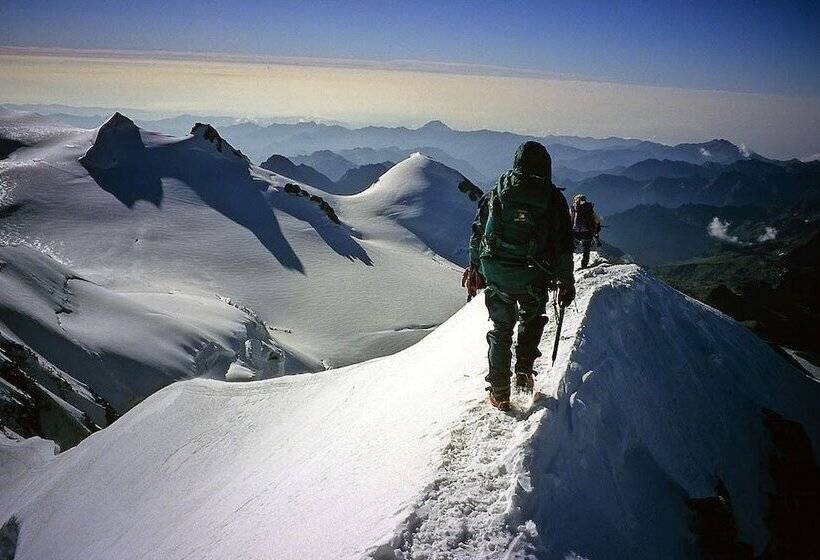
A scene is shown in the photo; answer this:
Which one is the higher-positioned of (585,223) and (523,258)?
(523,258)

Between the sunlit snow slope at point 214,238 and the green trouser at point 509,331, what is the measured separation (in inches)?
1517

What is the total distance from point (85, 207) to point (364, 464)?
7970 cm

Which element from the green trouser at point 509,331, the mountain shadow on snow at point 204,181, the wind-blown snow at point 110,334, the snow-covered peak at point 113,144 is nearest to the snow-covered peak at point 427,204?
the mountain shadow on snow at point 204,181

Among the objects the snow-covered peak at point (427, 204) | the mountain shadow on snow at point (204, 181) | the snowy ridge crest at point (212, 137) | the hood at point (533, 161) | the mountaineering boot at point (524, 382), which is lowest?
the snow-covered peak at point (427, 204)

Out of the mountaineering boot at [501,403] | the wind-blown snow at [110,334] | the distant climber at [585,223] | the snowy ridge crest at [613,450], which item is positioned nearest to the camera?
the snowy ridge crest at [613,450]

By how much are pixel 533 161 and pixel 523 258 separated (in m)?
1.03

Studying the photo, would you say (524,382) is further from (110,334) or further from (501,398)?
(110,334)

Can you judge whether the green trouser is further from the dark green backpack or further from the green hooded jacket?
the dark green backpack

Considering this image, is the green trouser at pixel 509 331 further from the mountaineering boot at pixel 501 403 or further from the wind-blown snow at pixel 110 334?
the wind-blown snow at pixel 110 334

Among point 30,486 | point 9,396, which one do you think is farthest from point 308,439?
point 9,396

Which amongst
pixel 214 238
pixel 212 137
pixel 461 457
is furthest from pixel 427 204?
pixel 461 457

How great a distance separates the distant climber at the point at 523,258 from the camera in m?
4.73

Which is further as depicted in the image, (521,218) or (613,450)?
(521,218)

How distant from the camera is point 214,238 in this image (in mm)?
70062
